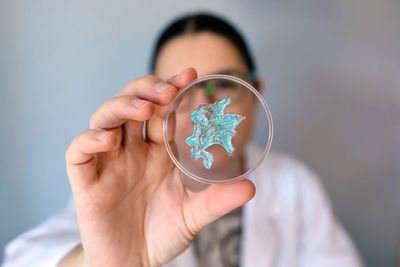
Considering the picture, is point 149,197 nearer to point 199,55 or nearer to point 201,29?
point 199,55

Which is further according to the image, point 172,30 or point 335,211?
point 335,211

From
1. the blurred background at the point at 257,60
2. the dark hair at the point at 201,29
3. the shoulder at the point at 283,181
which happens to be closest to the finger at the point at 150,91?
the dark hair at the point at 201,29

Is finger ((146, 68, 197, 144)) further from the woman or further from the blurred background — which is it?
the blurred background

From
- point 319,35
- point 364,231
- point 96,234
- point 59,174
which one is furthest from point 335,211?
point 59,174

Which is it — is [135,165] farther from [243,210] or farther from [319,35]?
[319,35]

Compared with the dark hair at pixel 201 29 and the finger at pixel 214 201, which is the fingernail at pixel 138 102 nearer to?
the finger at pixel 214 201

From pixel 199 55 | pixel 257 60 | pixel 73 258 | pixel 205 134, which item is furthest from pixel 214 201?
pixel 257 60

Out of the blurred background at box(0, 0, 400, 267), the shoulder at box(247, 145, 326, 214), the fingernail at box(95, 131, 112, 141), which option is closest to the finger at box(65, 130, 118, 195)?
the fingernail at box(95, 131, 112, 141)
